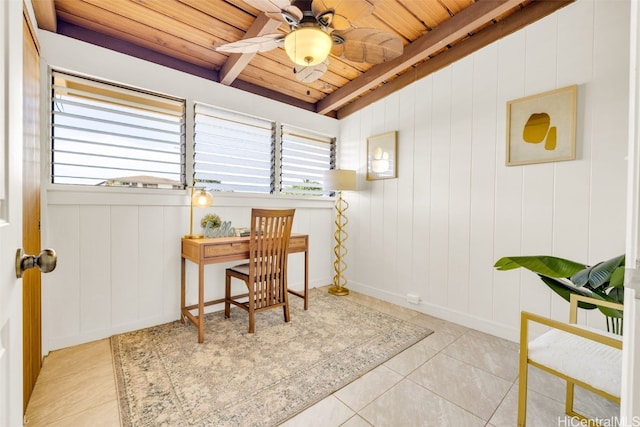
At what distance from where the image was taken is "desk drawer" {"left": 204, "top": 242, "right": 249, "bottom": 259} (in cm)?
228

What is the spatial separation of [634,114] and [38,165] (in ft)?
9.20

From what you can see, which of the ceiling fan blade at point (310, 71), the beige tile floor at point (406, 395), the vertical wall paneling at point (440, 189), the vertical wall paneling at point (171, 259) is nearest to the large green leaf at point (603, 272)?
the beige tile floor at point (406, 395)

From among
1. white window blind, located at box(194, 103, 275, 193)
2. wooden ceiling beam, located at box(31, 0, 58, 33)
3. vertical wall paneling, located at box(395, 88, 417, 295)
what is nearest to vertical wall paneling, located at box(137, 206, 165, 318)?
white window blind, located at box(194, 103, 275, 193)

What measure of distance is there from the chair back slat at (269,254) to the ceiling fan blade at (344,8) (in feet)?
4.79

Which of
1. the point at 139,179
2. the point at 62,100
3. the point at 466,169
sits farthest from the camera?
the point at 466,169

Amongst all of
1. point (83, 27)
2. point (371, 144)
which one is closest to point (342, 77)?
point (371, 144)

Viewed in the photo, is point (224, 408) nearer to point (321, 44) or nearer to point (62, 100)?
point (321, 44)

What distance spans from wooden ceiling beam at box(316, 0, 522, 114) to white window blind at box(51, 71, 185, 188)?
6.18 ft

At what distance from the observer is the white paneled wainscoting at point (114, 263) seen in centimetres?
208

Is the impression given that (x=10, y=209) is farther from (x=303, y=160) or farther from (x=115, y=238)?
(x=303, y=160)

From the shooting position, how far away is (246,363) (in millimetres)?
1945

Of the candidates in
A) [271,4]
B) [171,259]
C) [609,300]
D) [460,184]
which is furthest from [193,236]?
[609,300]

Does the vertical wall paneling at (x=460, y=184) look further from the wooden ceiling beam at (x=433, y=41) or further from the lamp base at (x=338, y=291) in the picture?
the lamp base at (x=338, y=291)

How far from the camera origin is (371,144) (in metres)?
3.49
